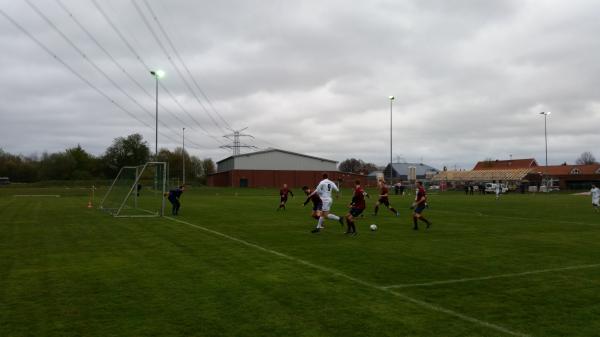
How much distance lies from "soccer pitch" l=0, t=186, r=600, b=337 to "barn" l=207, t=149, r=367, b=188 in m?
69.7

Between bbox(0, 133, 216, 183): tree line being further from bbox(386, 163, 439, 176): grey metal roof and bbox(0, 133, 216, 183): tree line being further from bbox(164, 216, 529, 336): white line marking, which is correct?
bbox(164, 216, 529, 336): white line marking

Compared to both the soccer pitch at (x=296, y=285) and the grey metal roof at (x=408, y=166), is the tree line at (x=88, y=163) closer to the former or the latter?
the grey metal roof at (x=408, y=166)

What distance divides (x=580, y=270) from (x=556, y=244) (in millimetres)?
4385

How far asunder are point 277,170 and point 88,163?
5926 cm

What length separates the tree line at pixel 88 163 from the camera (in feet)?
363

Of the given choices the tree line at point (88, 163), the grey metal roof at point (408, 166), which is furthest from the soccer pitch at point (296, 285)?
the grey metal roof at point (408, 166)

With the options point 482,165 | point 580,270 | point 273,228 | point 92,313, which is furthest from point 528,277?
point 482,165

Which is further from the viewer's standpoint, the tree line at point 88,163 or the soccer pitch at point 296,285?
the tree line at point 88,163

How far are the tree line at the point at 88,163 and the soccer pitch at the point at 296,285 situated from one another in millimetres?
98949

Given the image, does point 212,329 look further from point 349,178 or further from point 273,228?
point 349,178

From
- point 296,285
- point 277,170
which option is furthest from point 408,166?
point 296,285

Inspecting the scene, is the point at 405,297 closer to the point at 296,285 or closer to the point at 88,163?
the point at 296,285

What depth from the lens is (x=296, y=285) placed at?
8.21m

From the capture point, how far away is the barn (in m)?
85.3
